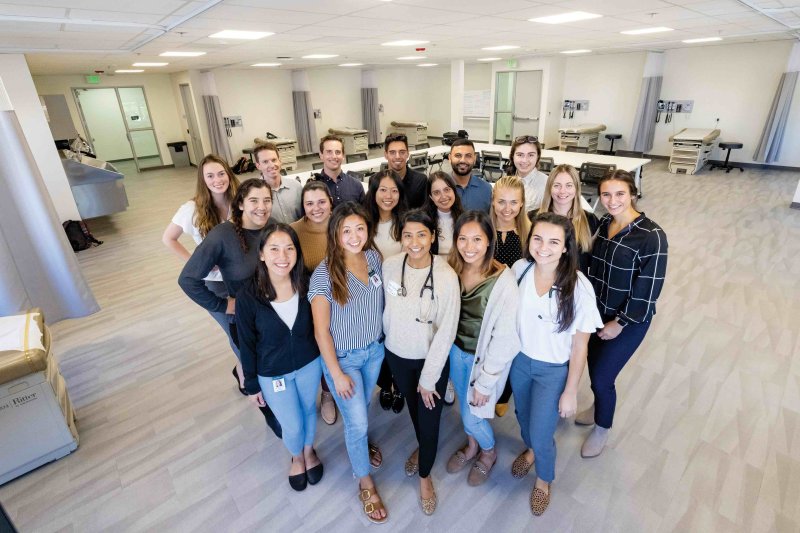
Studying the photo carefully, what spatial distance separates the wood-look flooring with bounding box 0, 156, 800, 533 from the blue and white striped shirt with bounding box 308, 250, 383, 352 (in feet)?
3.07

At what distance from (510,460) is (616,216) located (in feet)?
4.88

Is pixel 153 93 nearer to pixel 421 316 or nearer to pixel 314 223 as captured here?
pixel 314 223

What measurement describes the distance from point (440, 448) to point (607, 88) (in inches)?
460

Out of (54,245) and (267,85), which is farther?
(267,85)

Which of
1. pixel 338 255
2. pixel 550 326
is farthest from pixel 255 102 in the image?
pixel 550 326

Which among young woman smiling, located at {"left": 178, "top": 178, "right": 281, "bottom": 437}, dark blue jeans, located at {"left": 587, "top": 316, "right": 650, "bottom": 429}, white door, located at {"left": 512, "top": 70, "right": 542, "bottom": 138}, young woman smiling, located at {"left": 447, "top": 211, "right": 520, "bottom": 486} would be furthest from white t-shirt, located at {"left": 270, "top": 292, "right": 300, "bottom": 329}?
white door, located at {"left": 512, "top": 70, "right": 542, "bottom": 138}

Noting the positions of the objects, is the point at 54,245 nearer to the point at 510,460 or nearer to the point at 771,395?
the point at 510,460

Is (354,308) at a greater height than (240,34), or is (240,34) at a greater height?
(240,34)

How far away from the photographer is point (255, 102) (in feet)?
38.4

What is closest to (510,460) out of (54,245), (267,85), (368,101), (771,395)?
(771,395)

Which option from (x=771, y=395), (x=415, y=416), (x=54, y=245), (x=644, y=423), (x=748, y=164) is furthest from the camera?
(x=748, y=164)

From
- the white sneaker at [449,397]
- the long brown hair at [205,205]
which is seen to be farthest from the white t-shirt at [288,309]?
the white sneaker at [449,397]

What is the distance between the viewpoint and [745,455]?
2342mm

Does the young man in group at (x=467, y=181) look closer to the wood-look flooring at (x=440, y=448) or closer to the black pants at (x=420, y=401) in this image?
the black pants at (x=420, y=401)
